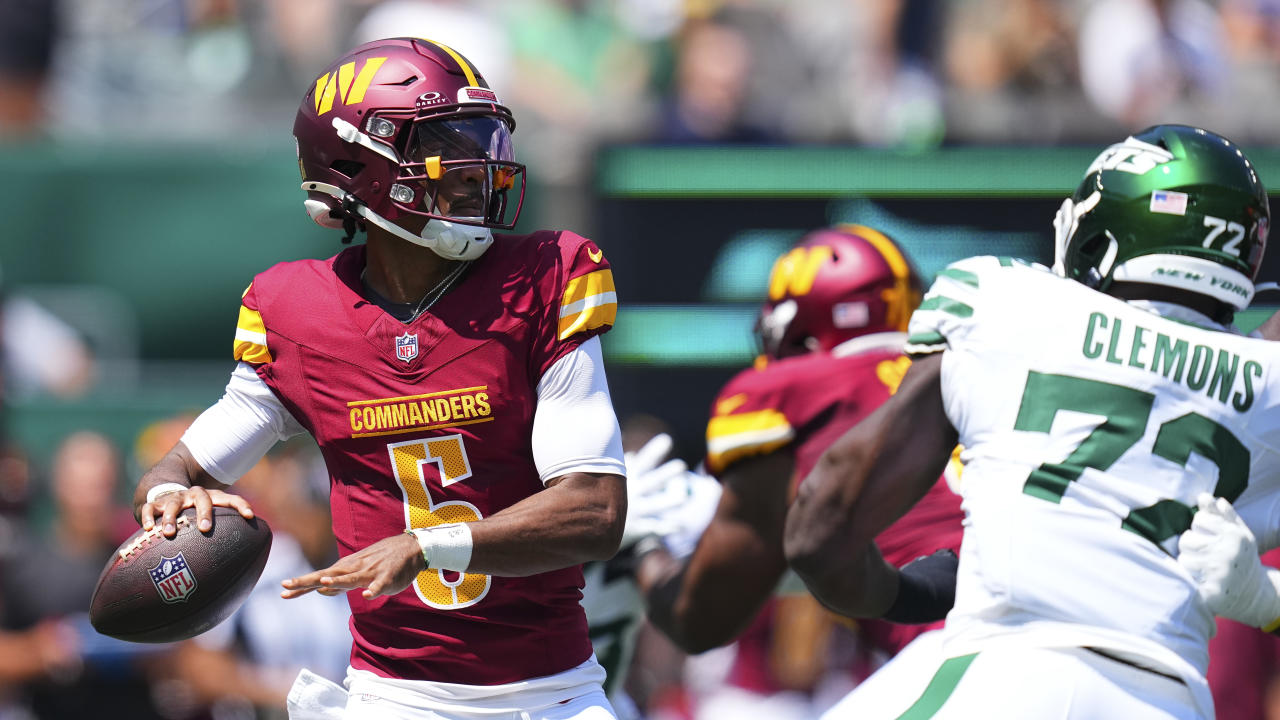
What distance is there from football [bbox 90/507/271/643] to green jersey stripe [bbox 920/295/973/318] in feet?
4.38

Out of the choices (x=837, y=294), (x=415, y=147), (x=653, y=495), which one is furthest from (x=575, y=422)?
(x=837, y=294)

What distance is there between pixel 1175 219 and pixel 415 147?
57.8 inches

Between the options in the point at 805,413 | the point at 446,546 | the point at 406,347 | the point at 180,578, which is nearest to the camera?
the point at 446,546

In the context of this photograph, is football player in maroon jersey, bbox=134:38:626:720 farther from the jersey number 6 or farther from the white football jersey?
the white football jersey

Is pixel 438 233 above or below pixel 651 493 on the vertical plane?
above

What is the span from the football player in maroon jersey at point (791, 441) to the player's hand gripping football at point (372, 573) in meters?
1.55

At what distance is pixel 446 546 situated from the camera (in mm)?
2729

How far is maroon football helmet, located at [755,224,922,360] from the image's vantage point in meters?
4.47

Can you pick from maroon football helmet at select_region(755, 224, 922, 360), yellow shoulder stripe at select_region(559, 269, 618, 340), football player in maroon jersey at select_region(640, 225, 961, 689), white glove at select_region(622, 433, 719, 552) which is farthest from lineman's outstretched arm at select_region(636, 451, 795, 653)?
yellow shoulder stripe at select_region(559, 269, 618, 340)

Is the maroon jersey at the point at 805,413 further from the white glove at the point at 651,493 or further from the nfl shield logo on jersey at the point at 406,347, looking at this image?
the nfl shield logo on jersey at the point at 406,347

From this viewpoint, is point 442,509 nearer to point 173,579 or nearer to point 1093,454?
point 173,579

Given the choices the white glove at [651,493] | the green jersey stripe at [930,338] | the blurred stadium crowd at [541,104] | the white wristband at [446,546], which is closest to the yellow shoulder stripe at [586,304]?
the white wristband at [446,546]

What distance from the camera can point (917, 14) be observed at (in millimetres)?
8977

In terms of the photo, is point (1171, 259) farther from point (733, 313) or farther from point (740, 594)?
point (733, 313)
